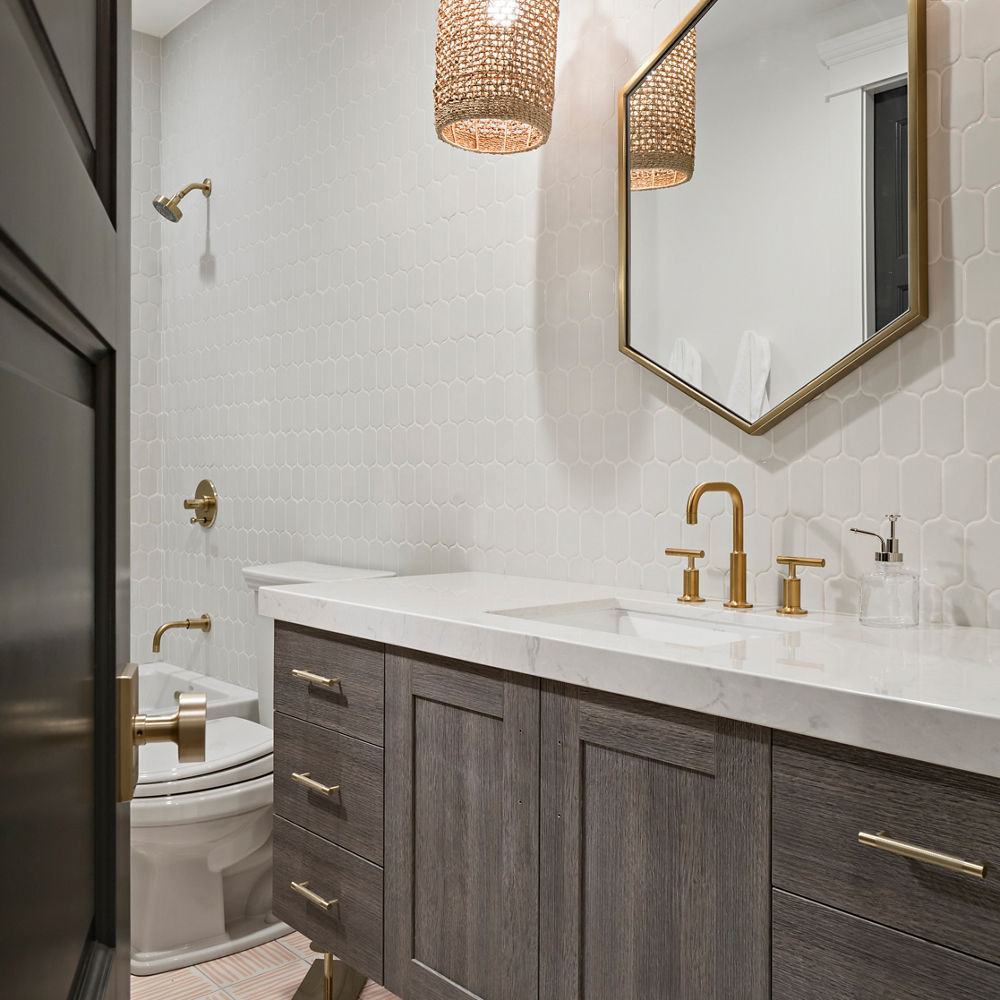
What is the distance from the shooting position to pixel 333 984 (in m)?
2.01

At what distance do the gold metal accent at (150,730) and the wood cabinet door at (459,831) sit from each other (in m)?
0.76

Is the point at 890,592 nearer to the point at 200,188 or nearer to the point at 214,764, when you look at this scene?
the point at 214,764

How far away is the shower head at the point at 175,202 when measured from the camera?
10.1ft

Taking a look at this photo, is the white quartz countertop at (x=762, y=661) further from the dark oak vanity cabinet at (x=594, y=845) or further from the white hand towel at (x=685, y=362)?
the white hand towel at (x=685, y=362)

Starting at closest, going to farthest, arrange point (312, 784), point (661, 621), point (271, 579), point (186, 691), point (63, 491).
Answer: point (63, 491), point (661, 621), point (312, 784), point (271, 579), point (186, 691)

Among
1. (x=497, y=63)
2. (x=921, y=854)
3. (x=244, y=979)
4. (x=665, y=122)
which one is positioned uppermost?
(x=497, y=63)

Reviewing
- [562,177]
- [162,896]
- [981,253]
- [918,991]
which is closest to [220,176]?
[562,177]

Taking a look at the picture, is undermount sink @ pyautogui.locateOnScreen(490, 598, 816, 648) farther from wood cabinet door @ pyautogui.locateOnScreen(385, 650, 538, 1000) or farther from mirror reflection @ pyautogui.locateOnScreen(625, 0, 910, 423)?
mirror reflection @ pyautogui.locateOnScreen(625, 0, 910, 423)

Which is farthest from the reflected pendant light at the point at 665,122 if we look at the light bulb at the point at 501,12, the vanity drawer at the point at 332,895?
the vanity drawer at the point at 332,895

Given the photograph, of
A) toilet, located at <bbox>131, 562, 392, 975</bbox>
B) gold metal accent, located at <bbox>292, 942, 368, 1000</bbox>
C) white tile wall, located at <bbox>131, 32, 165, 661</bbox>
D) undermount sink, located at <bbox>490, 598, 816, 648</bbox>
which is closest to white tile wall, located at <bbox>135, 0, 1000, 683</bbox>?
white tile wall, located at <bbox>131, 32, 165, 661</bbox>

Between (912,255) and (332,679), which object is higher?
(912,255)

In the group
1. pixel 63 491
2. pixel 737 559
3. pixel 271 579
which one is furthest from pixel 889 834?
pixel 271 579

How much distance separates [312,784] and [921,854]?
1135 mm

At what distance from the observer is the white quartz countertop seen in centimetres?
90
